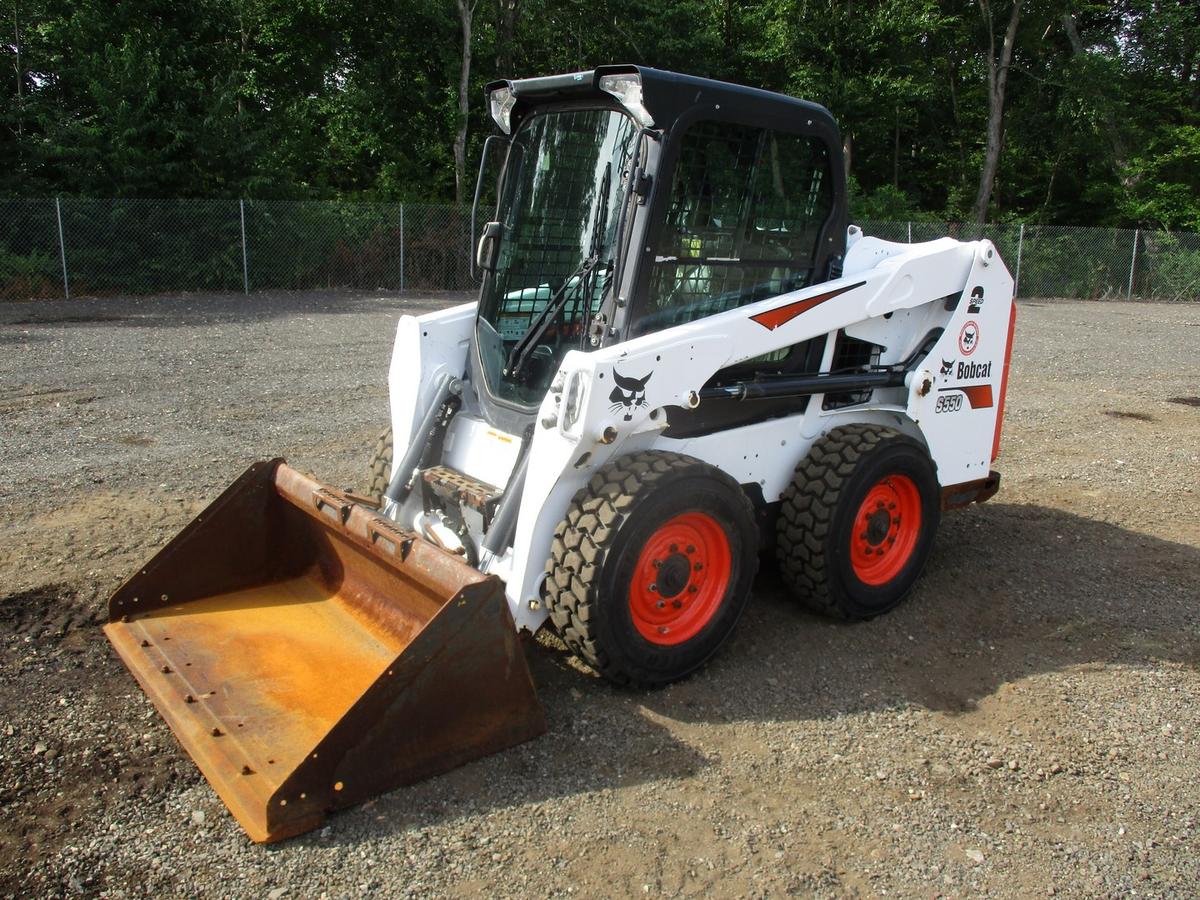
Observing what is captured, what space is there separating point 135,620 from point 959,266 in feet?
13.6

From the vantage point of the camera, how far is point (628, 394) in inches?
147

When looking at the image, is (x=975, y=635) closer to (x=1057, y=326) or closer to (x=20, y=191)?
(x=1057, y=326)

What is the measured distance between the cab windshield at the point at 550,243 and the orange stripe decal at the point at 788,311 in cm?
68

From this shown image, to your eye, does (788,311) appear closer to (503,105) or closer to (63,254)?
(503,105)

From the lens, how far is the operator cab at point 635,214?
13.1ft

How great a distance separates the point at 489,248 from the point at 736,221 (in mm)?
1172

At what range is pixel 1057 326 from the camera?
1836 cm

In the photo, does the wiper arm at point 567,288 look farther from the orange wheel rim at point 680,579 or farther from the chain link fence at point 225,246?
the chain link fence at point 225,246

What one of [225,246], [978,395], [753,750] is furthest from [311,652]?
[225,246]

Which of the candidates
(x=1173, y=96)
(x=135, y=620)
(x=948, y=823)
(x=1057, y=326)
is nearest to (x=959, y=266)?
(x=948, y=823)

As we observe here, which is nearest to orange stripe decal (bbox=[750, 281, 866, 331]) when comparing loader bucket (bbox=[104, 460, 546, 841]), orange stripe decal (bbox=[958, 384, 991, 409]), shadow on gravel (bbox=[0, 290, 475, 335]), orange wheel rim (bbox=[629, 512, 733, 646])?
orange wheel rim (bbox=[629, 512, 733, 646])

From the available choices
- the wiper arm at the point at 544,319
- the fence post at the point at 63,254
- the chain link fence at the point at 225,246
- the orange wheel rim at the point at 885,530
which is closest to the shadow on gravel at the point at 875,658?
the orange wheel rim at the point at 885,530

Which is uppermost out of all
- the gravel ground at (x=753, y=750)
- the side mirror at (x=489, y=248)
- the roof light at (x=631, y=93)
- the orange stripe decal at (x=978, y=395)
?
the roof light at (x=631, y=93)

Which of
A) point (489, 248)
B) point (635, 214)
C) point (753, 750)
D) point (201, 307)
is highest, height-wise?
point (635, 214)
